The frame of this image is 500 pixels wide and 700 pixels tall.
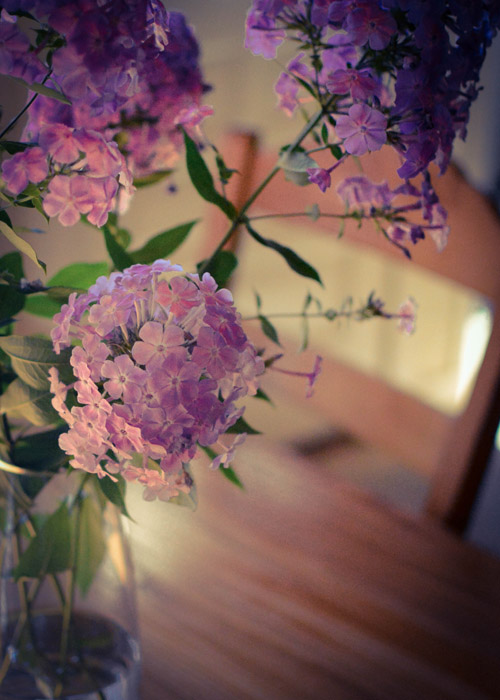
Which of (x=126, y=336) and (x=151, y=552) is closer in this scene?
(x=126, y=336)

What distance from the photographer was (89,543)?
0.50 meters

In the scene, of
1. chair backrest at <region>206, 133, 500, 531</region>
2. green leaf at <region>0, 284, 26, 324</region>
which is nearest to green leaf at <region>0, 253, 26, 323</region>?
green leaf at <region>0, 284, 26, 324</region>

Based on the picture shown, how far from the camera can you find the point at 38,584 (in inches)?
19.7

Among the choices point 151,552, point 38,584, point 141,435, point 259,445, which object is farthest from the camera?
point 259,445

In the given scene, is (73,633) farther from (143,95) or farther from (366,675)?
(143,95)

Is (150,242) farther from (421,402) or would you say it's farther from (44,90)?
(421,402)

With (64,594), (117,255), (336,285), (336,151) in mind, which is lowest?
(64,594)

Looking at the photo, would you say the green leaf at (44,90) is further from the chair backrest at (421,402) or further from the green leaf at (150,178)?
the chair backrest at (421,402)

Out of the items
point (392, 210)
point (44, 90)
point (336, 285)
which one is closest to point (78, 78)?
point (44, 90)

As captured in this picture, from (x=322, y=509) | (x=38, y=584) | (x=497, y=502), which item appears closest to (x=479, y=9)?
(x=38, y=584)

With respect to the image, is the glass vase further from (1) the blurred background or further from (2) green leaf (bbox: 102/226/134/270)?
(1) the blurred background

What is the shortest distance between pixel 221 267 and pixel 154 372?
0.50 feet

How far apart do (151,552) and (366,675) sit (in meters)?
0.25

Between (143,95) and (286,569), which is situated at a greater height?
(143,95)
